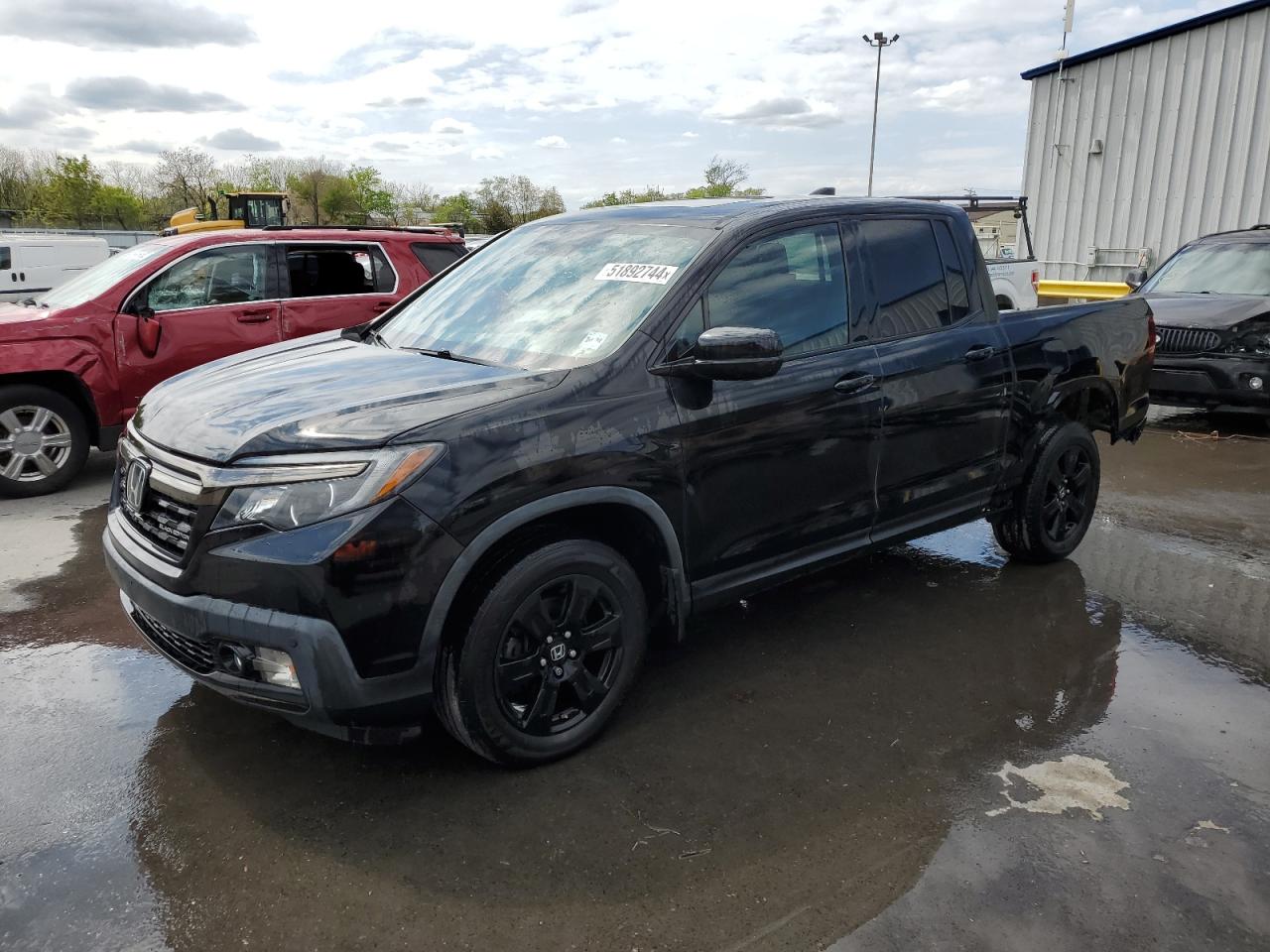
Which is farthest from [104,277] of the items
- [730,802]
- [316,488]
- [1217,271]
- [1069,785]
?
[1217,271]

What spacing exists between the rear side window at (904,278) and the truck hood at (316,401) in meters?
1.63

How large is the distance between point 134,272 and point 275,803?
512cm

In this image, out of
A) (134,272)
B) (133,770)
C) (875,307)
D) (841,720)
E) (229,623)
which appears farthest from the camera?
(134,272)

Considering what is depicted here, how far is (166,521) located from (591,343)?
1.46 m

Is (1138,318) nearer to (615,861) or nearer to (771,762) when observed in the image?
(771,762)

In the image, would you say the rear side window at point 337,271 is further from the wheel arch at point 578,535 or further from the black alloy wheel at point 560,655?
the black alloy wheel at point 560,655

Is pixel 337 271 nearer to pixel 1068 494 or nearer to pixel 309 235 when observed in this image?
pixel 309 235

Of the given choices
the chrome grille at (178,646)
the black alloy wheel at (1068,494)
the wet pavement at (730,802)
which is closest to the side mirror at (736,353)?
the wet pavement at (730,802)

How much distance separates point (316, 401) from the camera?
2973 millimetres

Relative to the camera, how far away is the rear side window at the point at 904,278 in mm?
3973

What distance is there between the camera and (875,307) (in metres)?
3.94

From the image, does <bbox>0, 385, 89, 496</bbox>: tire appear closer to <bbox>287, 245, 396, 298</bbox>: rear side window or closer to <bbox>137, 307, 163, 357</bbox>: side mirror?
<bbox>137, 307, 163, 357</bbox>: side mirror

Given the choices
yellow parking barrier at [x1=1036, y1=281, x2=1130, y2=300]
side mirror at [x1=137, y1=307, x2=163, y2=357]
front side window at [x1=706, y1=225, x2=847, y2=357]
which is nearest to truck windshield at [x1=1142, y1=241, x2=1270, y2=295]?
yellow parking barrier at [x1=1036, y1=281, x2=1130, y2=300]

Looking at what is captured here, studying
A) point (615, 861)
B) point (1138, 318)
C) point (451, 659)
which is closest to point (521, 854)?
point (615, 861)
